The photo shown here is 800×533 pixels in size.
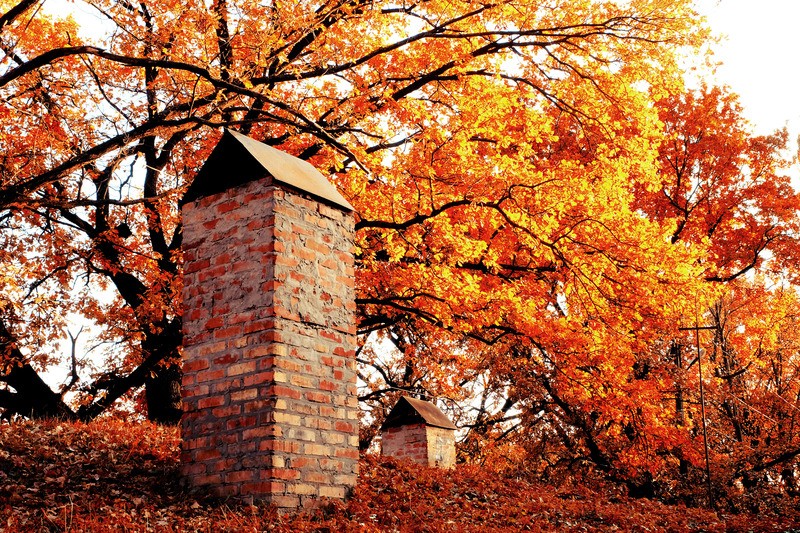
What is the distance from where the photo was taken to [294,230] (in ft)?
22.2

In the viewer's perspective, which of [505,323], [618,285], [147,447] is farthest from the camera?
[505,323]

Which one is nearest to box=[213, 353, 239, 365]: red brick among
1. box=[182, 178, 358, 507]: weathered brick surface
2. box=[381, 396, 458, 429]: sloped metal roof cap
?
box=[182, 178, 358, 507]: weathered brick surface

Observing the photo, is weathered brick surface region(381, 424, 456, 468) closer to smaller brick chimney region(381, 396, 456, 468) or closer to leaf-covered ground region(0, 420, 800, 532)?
smaller brick chimney region(381, 396, 456, 468)

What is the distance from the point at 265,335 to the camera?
20.9 feet

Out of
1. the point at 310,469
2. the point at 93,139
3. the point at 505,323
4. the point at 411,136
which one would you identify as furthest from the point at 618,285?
the point at 93,139

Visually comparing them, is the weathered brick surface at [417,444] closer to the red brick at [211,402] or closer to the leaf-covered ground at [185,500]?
the leaf-covered ground at [185,500]

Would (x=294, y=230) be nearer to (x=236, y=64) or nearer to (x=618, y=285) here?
(x=236, y=64)

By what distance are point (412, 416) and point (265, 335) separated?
8498mm

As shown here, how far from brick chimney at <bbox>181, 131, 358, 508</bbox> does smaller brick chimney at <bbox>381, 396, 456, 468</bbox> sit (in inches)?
291

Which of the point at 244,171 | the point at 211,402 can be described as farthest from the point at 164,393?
the point at 244,171

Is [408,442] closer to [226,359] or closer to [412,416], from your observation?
[412,416]

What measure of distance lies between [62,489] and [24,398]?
24.1 feet

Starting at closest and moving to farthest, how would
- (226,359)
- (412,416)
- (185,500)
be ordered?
(185,500)
(226,359)
(412,416)

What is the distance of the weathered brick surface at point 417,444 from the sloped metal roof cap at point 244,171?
7.93 meters
